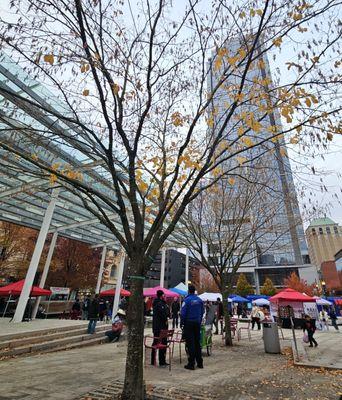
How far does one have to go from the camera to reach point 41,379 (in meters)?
5.20

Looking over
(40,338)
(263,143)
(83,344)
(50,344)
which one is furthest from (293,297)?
(40,338)

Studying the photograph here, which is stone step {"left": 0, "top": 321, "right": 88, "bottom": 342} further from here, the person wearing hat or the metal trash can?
the metal trash can

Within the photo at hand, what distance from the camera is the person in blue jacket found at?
6.47 metres

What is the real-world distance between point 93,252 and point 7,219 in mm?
13256

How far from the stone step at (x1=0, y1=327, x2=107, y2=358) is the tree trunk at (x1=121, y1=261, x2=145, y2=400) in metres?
5.96

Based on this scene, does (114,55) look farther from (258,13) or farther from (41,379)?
(41,379)

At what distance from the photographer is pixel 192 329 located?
21.6 ft

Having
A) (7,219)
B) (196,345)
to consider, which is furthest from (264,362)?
(7,219)

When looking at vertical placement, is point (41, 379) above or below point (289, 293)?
below

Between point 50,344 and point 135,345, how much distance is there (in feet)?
23.9

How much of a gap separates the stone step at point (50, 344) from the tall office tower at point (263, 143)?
8.24 meters

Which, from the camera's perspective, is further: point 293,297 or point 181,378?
point 293,297

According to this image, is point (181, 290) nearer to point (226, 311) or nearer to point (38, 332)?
point (226, 311)

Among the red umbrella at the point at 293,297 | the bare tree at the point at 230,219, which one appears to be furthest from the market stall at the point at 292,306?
the bare tree at the point at 230,219
